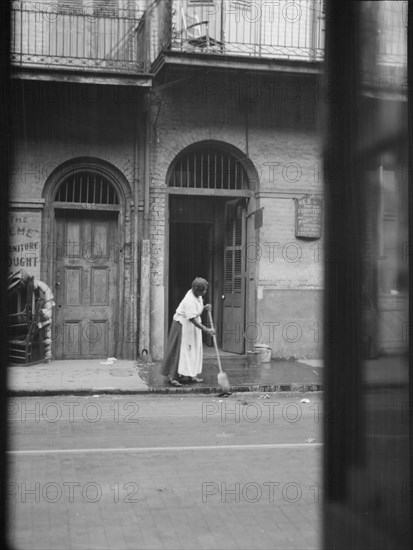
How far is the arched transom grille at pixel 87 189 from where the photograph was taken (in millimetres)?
11781

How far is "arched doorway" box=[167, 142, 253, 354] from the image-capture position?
41.1 ft

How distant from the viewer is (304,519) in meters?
4.08

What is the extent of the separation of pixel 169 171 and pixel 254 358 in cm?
366

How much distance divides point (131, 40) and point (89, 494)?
9439mm

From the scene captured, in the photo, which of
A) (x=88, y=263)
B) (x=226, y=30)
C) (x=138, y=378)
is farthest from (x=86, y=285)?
(x=226, y=30)

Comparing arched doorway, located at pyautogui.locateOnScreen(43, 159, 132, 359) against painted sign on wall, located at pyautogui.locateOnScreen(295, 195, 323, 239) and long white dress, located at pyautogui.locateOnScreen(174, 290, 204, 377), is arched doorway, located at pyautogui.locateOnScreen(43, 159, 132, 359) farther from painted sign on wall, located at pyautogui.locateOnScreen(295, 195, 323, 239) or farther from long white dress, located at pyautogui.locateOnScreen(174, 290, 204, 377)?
painted sign on wall, located at pyautogui.locateOnScreen(295, 195, 323, 239)

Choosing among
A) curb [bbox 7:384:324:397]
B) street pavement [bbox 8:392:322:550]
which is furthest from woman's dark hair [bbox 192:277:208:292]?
street pavement [bbox 8:392:322:550]

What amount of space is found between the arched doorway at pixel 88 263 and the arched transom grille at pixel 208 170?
1.14m

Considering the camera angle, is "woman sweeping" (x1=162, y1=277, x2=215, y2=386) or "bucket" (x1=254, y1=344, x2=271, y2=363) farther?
"bucket" (x1=254, y1=344, x2=271, y2=363)

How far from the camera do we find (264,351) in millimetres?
11906

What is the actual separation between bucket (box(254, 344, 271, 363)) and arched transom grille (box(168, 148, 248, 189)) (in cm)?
295

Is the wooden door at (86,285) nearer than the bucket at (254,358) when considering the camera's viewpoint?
No

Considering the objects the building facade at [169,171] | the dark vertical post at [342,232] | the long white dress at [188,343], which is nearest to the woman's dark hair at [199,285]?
the long white dress at [188,343]

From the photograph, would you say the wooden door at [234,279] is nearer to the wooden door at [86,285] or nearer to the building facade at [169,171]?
the building facade at [169,171]
